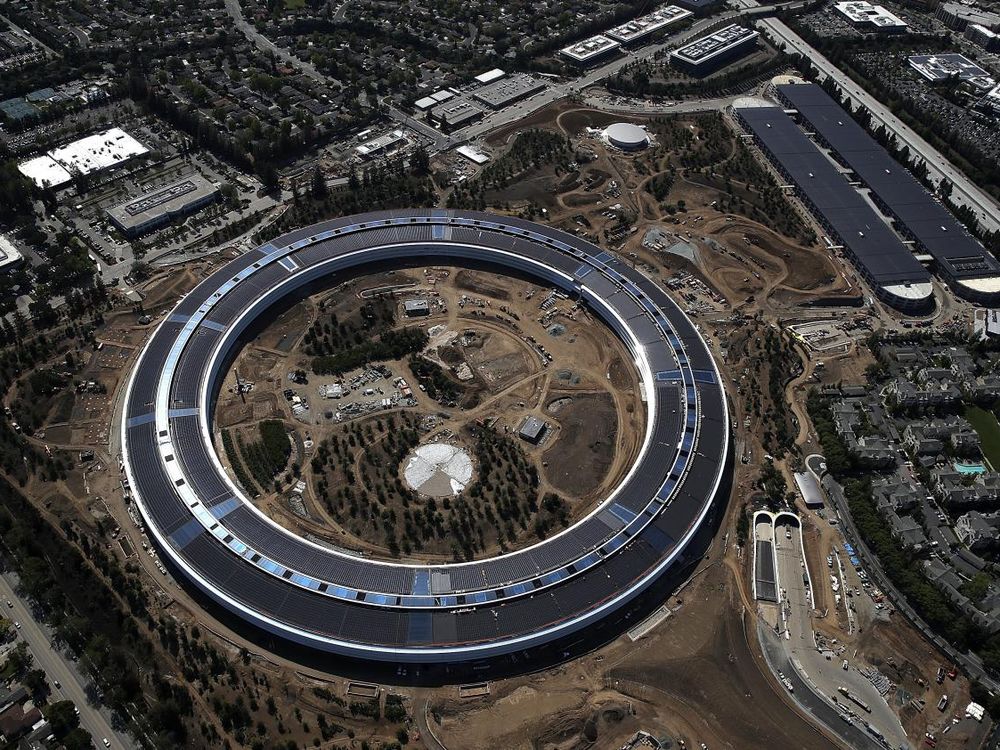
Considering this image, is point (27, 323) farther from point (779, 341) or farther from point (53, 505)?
point (779, 341)

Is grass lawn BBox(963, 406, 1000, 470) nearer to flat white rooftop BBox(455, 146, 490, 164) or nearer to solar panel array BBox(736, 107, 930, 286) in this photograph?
solar panel array BBox(736, 107, 930, 286)

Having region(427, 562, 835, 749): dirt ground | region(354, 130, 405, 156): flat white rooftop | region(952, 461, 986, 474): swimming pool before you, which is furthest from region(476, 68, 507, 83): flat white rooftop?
region(427, 562, 835, 749): dirt ground

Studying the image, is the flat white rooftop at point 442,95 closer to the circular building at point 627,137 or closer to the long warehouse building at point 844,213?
the circular building at point 627,137

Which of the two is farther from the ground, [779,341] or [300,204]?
[300,204]

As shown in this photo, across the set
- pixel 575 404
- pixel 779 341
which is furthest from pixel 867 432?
pixel 575 404

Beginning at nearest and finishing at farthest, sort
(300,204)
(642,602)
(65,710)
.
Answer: (65,710) < (642,602) < (300,204)

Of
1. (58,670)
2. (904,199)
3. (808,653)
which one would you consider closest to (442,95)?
(904,199)
